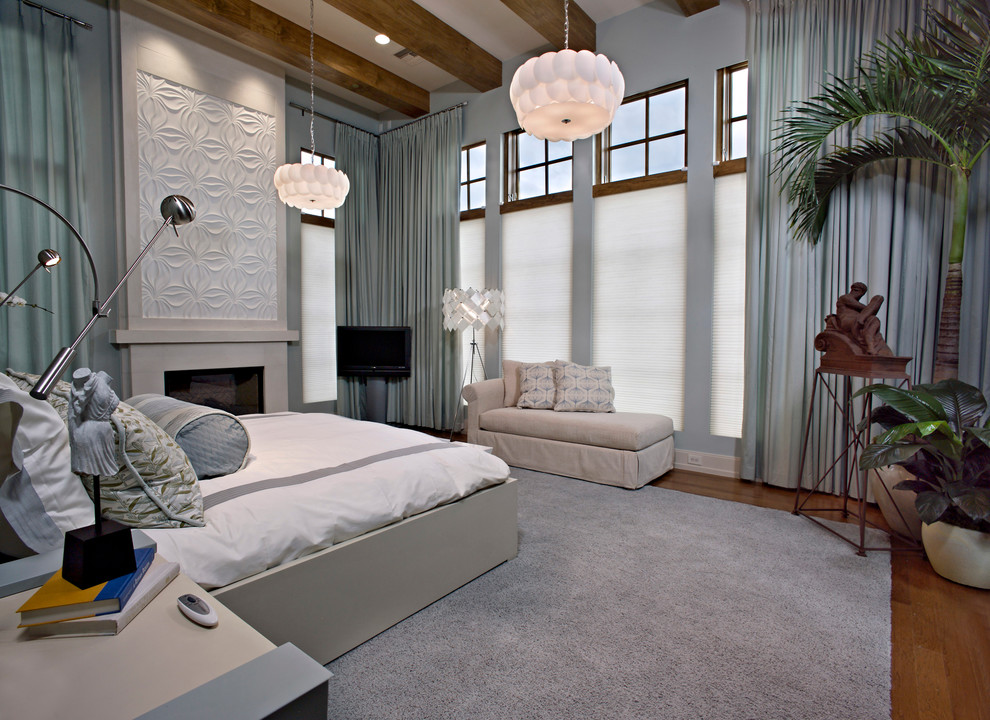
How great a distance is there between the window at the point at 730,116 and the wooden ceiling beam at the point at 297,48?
300 cm

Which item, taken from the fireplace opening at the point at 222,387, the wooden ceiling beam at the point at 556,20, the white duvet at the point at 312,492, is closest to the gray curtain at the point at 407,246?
the fireplace opening at the point at 222,387

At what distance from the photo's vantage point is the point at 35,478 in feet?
3.56

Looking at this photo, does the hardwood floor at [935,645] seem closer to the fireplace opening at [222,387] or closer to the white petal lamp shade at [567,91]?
the white petal lamp shade at [567,91]

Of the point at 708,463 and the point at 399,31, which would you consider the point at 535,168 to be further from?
the point at 708,463

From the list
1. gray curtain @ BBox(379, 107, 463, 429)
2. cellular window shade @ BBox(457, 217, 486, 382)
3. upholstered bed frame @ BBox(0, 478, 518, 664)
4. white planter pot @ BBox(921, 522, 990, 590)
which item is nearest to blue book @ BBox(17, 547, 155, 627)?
upholstered bed frame @ BBox(0, 478, 518, 664)

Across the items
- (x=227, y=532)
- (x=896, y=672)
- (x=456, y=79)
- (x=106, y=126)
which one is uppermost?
(x=456, y=79)

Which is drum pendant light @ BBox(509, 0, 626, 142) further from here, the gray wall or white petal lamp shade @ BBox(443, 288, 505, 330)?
white petal lamp shade @ BBox(443, 288, 505, 330)

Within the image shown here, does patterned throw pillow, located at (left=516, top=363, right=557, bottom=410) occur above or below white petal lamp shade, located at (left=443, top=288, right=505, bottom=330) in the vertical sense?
below

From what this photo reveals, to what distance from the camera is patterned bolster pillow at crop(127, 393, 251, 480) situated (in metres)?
1.71

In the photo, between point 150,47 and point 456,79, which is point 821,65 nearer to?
point 456,79

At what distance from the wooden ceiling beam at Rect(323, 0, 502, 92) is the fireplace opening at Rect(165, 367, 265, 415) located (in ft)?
9.66

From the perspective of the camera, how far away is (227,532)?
140 cm

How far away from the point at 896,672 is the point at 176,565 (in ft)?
6.66

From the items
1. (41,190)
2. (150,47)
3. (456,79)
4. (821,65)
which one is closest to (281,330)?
(41,190)
